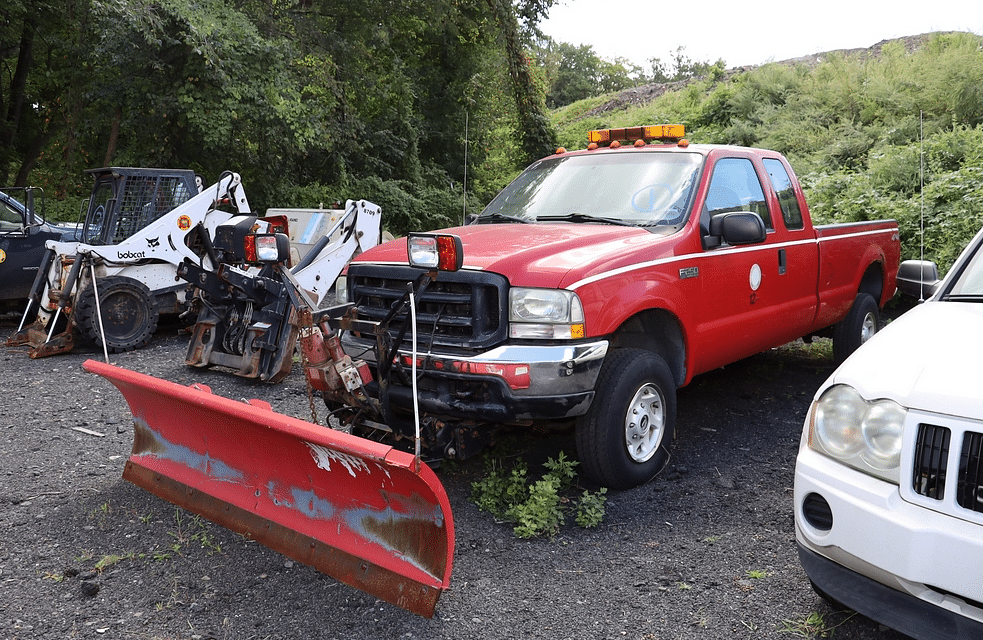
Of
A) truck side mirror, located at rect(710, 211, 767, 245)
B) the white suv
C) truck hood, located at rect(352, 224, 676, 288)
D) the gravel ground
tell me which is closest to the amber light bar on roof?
truck side mirror, located at rect(710, 211, 767, 245)

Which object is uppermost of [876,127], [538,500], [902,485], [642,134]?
[876,127]

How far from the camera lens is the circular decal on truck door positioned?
536 cm

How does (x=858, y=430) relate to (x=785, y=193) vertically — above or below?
below

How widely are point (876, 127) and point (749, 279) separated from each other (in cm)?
1239

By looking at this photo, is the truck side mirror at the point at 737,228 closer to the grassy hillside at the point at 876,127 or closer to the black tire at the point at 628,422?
the black tire at the point at 628,422

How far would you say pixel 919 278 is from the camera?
167 inches

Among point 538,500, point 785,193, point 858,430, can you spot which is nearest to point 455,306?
point 538,500

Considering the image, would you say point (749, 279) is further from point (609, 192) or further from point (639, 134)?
point (639, 134)

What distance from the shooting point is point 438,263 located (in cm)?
383

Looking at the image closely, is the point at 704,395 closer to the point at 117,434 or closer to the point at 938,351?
the point at 938,351

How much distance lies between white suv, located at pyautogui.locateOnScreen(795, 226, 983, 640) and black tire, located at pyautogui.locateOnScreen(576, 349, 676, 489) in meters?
1.36

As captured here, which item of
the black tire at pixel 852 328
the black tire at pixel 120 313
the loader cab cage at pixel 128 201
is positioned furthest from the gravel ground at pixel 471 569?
the loader cab cage at pixel 128 201

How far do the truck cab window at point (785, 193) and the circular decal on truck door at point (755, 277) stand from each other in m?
0.66

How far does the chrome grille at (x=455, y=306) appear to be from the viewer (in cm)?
406
